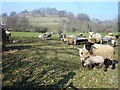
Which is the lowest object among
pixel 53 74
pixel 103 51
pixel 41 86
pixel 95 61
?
pixel 41 86

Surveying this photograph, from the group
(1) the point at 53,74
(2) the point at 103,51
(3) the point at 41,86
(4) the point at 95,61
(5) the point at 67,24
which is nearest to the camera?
(3) the point at 41,86

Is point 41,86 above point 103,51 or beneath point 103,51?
beneath

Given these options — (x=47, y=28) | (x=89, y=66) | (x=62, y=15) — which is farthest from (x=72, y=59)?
(x=62, y=15)

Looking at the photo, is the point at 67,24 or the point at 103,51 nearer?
the point at 103,51

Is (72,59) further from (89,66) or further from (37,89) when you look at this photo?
(37,89)

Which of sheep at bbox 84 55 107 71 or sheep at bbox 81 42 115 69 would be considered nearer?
sheep at bbox 84 55 107 71

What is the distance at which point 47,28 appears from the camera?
128ft

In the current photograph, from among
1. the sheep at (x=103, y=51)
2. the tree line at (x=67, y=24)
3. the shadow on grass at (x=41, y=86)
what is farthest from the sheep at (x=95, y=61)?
the tree line at (x=67, y=24)

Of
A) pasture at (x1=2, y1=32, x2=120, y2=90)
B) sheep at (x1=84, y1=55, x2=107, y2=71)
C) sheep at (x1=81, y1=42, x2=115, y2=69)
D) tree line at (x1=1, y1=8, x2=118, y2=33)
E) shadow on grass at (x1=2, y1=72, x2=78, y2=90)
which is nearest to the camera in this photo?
shadow on grass at (x1=2, y1=72, x2=78, y2=90)

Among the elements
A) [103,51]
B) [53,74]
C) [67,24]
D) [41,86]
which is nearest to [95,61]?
[103,51]

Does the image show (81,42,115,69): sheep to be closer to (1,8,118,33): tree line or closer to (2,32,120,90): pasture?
(2,32,120,90): pasture

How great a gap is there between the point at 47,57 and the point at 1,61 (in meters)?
3.03

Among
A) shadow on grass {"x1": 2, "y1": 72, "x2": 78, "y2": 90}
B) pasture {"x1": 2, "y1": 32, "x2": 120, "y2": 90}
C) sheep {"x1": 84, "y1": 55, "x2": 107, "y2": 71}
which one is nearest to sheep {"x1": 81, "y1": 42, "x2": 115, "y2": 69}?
pasture {"x1": 2, "y1": 32, "x2": 120, "y2": 90}

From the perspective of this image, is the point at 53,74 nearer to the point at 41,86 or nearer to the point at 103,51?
the point at 41,86
